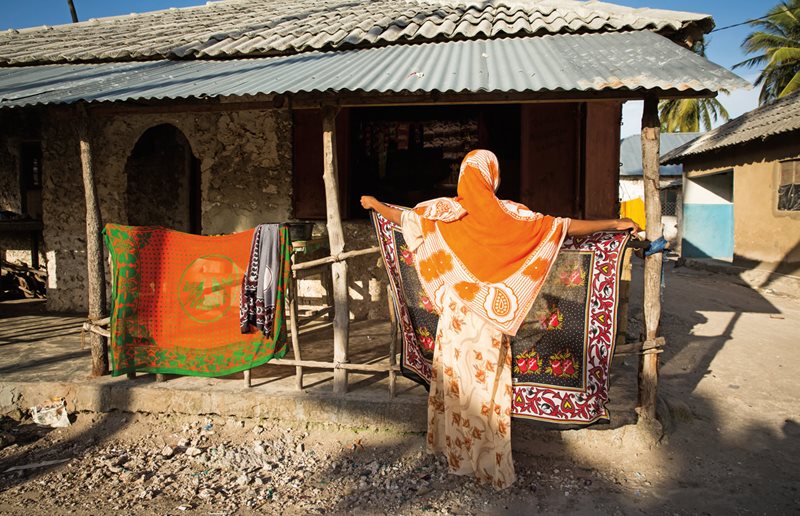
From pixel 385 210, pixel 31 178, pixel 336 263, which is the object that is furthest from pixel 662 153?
pixel 31 178

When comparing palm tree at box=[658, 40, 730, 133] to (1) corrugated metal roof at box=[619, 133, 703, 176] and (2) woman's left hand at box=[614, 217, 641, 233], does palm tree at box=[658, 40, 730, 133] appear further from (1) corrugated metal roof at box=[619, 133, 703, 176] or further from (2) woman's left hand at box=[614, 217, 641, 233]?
(2) woman's left hand at box=[614, 217, 641, 233]

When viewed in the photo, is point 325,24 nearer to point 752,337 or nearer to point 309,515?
point 309,515

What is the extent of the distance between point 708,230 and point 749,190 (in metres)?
2.89

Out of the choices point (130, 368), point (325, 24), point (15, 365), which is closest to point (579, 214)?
point (325, 24)

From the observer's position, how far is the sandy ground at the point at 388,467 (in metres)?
2.70

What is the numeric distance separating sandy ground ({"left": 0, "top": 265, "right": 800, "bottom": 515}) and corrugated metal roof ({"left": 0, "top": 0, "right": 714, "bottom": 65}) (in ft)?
11.6

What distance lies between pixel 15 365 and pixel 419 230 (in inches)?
152

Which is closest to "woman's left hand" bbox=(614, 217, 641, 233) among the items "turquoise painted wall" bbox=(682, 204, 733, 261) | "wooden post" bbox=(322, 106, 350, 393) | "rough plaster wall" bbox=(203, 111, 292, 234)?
"wooden post" bbox=(322, 106, 350, 393)

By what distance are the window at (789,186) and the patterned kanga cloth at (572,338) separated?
346 inches

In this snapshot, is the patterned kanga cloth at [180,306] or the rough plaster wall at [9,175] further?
the rough plaster wall at [9,175]

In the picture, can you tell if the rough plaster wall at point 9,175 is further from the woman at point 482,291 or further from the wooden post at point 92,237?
the woman at point 482,291

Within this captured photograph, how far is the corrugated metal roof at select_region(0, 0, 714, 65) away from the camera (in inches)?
189

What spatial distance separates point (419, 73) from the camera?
3.70 meters

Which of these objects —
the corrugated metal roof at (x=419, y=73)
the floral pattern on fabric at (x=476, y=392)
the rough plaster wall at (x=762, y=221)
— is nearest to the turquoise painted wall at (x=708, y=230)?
the rough plaster wall at (x=762, y=221)
